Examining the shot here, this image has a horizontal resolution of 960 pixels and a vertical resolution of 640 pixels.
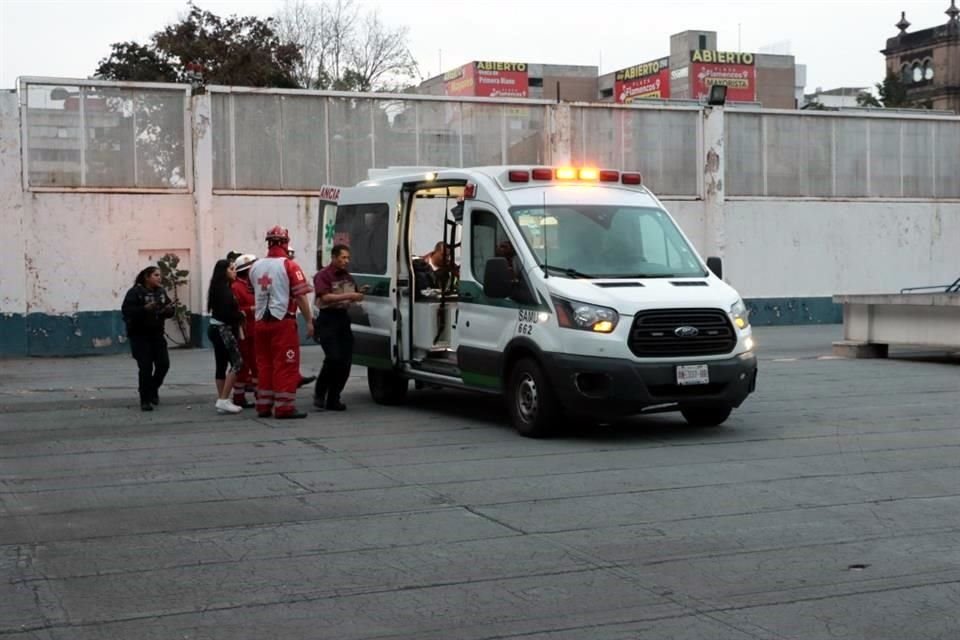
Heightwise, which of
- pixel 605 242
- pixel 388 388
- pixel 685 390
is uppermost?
pixel 605 242

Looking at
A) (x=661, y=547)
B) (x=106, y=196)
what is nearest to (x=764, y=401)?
(x=661, y=547)

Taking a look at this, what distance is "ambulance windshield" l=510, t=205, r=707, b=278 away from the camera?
12.5 m

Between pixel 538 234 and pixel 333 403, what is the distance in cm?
345

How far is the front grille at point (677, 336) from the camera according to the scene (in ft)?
38.3

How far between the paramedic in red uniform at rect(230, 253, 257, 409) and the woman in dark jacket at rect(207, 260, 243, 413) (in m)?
0.20

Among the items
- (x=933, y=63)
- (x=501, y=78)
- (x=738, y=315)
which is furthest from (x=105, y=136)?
(x=933, y=63)

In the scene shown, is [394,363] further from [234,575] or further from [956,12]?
[956,12]

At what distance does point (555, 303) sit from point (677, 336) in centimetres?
111

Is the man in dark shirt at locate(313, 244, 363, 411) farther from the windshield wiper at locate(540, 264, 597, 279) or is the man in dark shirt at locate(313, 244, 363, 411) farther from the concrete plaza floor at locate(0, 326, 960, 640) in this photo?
the windshield wiper at locate(540, 264, 597, 279)

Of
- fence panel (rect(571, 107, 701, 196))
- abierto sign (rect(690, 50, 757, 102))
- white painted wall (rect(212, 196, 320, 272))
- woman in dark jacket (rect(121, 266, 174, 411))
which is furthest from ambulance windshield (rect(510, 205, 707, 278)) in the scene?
abierto sign (rect(690, 50, 757, 102))

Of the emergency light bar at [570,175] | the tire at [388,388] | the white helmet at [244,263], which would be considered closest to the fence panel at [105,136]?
the white helmet at [244,263]

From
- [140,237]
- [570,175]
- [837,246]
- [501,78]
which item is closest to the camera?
[570,175]

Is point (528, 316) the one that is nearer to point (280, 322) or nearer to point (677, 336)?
point (677, 336)

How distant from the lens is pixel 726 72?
3730 inches
